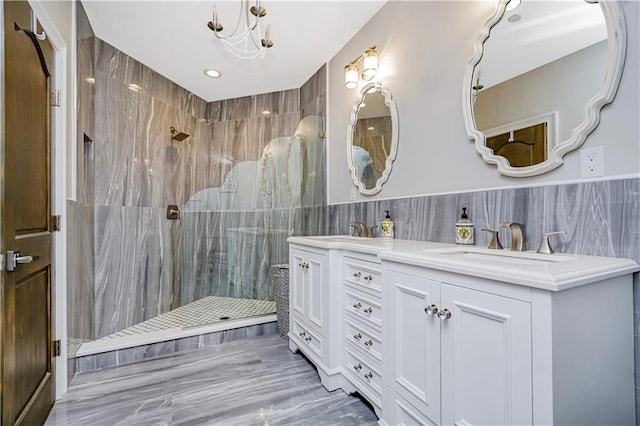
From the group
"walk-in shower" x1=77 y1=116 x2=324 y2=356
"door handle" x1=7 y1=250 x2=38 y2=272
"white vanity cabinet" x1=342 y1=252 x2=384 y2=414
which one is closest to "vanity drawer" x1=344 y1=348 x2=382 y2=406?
"white vanity cabinet" x1=342 y1=252 x2=384 y2=414

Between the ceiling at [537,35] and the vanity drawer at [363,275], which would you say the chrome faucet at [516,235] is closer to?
the vanity drawer at [363,275]

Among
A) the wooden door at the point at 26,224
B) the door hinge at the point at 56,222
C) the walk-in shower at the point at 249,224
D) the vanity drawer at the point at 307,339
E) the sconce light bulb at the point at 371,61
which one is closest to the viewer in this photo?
the wooden door at the point at 26,224

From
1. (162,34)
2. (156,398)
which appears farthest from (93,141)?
(156,398)

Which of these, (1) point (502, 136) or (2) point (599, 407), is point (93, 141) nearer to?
(1) point (502, 136)

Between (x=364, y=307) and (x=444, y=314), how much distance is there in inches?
24.7

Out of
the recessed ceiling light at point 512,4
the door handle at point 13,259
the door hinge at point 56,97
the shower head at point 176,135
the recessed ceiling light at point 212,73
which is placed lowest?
the door handle at point 13,259

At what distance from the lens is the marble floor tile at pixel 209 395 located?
1.60 m

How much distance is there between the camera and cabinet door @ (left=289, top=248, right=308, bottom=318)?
218 cm

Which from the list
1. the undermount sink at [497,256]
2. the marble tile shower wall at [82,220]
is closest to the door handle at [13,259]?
the marble tile shower wall at [82,220]

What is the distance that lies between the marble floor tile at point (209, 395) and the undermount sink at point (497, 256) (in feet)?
3.25

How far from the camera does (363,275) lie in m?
1.65

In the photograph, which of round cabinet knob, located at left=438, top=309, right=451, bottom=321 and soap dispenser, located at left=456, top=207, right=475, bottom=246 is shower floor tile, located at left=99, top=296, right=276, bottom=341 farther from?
round cabinet knob, located at left=438, top=309, right=451, bottom=321

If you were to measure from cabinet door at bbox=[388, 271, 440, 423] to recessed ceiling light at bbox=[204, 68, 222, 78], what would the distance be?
2.81m

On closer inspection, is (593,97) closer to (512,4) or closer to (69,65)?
(512,4)
